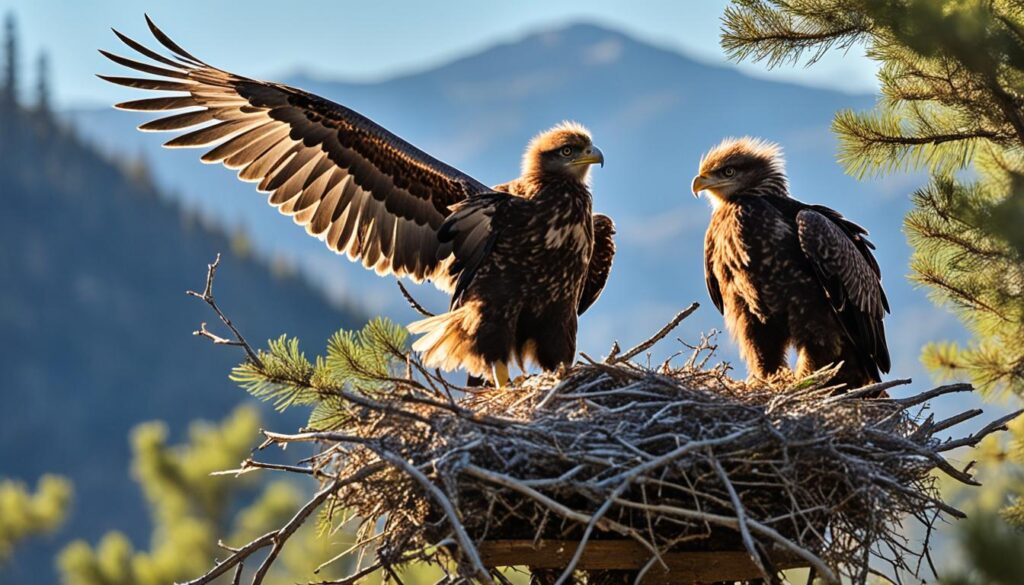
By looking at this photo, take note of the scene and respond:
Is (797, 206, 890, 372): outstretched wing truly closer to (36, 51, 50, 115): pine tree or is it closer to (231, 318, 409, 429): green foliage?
(231, 318, 409, 429): green foliage

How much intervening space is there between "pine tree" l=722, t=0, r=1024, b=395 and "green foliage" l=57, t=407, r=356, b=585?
19561 millimetres

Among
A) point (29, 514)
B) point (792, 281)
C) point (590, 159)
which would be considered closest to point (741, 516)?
point (792, 281)

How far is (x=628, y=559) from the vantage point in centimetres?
545

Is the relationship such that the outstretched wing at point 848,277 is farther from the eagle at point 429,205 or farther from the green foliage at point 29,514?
the green foliage at point 29,514

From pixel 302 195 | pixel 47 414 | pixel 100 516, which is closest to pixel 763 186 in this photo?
pixel 302 195

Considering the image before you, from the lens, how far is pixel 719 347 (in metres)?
7.05

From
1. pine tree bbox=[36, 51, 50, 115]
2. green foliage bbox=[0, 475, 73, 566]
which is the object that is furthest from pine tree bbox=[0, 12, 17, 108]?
green foliage bbox=[0, 475, 73, 566]

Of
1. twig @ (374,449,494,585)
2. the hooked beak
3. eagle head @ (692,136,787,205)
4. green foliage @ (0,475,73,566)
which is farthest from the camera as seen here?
green foliage @ (0,475,73,566)

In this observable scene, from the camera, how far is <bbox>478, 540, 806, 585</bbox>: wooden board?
212 inches

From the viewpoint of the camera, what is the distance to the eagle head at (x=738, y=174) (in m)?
7.71

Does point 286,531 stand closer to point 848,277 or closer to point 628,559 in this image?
point 628,559

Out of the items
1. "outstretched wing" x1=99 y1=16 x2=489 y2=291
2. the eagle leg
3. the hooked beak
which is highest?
"outstretched wing" x1=99 y1=16 x2=489 y2=291

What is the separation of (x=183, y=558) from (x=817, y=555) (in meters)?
23.1

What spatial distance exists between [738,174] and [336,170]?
2245 mm
